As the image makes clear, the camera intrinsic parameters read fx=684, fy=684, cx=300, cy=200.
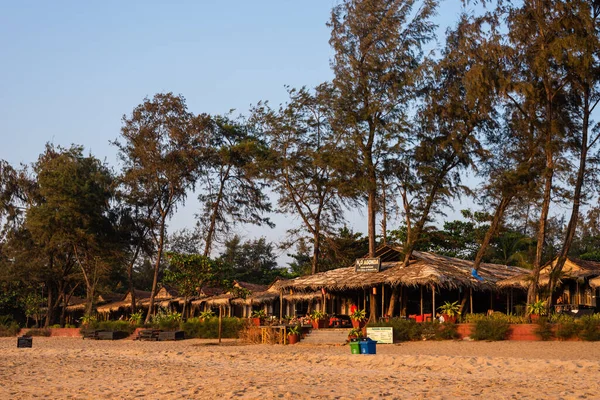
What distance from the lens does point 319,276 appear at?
102 ft

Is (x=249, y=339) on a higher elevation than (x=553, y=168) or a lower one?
lower

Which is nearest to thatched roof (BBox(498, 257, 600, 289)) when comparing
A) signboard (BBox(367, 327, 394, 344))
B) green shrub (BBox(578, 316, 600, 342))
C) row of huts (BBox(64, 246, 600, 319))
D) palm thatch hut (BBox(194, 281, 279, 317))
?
row of huts (BBox(64, 246, 600, 319))

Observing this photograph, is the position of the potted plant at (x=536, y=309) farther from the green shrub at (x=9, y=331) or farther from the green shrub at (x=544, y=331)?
the green shrub at (x=9, y=331)

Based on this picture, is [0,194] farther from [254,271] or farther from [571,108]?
[571,108]

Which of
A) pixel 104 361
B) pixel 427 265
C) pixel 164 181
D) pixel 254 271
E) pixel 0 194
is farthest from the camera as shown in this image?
pixel 254 271

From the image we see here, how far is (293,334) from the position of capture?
24578mm

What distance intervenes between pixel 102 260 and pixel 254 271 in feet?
75.4

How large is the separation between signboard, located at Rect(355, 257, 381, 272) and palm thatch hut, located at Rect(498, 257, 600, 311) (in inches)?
199

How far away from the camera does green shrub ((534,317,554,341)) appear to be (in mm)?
20266

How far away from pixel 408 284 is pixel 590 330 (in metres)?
7.93

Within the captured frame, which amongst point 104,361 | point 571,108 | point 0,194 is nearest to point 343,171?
point 571,108

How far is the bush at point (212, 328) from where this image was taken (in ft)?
89.7

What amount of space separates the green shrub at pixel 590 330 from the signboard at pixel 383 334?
5724mm

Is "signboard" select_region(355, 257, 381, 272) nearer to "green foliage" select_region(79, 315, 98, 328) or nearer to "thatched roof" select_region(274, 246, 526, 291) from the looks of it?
"thatched roof" select_region(274, 246, 526, 291)
